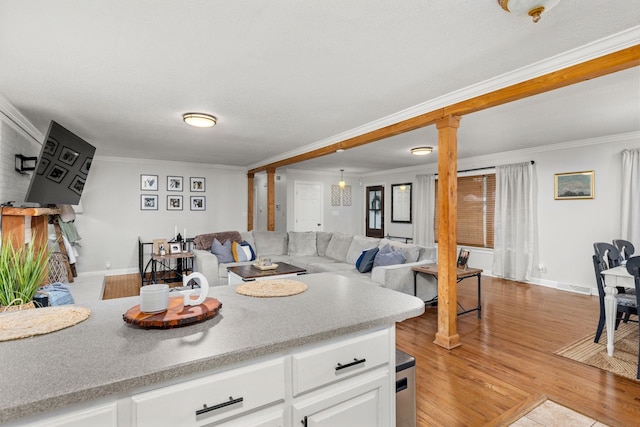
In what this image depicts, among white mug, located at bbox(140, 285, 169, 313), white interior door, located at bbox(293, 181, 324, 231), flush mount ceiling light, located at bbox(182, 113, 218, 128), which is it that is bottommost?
white mug, located at bbox(140, 285, 169, 313)

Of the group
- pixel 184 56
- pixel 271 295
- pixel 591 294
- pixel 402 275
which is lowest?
pixel 591 294

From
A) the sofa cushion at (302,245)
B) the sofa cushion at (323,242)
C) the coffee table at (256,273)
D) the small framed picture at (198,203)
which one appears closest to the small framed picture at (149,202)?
the small framed picture at (198,203)

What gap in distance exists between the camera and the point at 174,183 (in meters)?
7.40

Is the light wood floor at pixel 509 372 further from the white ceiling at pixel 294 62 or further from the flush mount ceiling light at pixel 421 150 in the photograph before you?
the flush mount ceiling light at pixel 421 150

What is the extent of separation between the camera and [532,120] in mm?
4078

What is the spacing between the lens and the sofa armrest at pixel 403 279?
3.97 meters

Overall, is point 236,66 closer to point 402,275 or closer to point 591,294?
point 402,275

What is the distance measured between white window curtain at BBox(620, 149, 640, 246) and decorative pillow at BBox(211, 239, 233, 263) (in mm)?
5999

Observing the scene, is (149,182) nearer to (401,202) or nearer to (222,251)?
(222,251)

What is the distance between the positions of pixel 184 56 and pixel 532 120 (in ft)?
13.1

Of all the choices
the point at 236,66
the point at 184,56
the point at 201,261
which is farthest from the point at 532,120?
the point at 201,261

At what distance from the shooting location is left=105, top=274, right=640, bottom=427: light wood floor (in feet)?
7.21

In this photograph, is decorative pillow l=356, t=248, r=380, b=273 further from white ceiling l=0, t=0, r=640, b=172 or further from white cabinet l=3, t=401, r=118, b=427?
white cabinet l=3, t=401, r=118, b=427

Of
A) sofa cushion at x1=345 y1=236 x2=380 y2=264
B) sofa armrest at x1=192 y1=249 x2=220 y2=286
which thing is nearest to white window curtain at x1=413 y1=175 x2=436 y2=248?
sofa cushion at x1=345 y1=236 x2=380 y2=264
